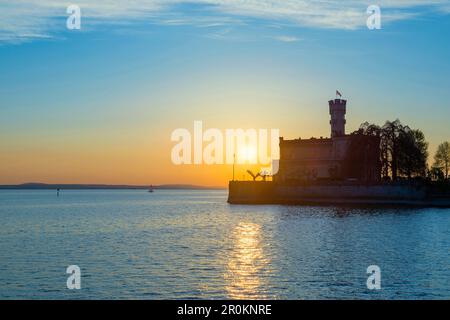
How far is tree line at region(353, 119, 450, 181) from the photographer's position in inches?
4400

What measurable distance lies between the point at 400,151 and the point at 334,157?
18578 mm

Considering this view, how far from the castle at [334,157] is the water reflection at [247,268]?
62281 mm

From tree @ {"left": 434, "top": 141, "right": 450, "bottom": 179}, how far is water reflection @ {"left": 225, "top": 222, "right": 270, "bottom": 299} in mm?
85109

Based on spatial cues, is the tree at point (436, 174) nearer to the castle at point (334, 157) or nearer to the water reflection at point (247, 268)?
the castle at point (334, 157)

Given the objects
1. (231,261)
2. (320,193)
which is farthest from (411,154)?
(231,261)

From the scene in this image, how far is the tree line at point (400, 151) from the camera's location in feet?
367

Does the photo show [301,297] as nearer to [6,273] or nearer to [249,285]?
[249,285]

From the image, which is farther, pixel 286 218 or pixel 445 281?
pixel 286 218

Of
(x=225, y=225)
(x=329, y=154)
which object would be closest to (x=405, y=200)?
(x=329, y=154)

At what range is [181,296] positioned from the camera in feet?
97.4

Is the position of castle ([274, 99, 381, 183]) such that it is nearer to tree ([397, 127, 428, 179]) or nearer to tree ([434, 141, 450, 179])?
tree ([397, 127, 428, 179])

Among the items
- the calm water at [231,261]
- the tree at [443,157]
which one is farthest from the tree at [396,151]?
the calm water at [231,261]

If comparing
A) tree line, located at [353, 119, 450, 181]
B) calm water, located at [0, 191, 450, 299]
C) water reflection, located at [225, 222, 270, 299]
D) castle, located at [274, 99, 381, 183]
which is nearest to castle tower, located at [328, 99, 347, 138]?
castle, located at [274, 99, 381, 183]
